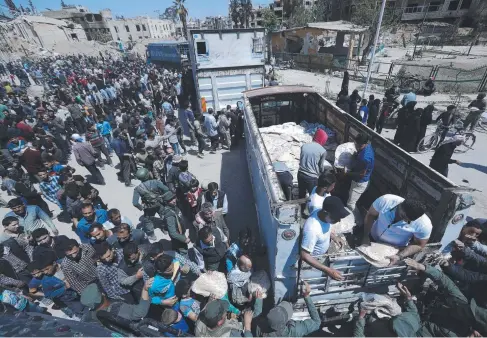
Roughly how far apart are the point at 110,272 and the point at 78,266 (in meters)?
0.40

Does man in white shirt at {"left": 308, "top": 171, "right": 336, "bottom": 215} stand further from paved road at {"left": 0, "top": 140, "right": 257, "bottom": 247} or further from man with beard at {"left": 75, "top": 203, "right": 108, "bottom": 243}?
man with beard at {"left": 75, "top": 203, "right": 108, "bottom": 243}

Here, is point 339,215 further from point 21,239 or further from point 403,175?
point 21,239

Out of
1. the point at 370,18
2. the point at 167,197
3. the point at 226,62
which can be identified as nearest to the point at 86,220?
the point at 167,197

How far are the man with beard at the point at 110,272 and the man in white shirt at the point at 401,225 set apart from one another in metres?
3.18

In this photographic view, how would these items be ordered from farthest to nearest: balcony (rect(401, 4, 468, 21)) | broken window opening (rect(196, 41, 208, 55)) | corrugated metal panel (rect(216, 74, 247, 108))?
balcony (rect(401, 4, 468, 21))
corrugated metal panel (rect(216, 74, 247, 108))
broken window opening (rect(196, 41, 208, 55))

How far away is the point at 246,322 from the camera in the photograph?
259 centimetres

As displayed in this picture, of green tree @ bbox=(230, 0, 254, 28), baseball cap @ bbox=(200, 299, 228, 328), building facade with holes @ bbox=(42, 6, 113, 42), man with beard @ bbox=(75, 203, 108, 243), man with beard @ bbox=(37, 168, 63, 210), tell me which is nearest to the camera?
baseball cap @ bbox=(200, 299, 228, 328)

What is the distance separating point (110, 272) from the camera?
109 inches

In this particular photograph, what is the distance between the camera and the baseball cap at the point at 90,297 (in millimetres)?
2682

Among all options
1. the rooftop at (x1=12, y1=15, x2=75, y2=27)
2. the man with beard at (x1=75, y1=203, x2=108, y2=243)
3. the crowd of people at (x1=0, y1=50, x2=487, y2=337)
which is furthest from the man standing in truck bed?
the rooftop at (x1=12, y1=15, x2=75, y2=27)

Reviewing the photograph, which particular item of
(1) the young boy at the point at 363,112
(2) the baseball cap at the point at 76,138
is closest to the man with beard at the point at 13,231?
(2) the baseball cap at the point at 76,138

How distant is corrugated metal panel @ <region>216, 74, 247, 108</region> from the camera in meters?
9.28

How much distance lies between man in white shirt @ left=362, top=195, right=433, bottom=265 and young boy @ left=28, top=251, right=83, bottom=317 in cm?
374

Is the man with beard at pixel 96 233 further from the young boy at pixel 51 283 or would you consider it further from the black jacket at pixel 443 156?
the black jacket at pixel 443 156
